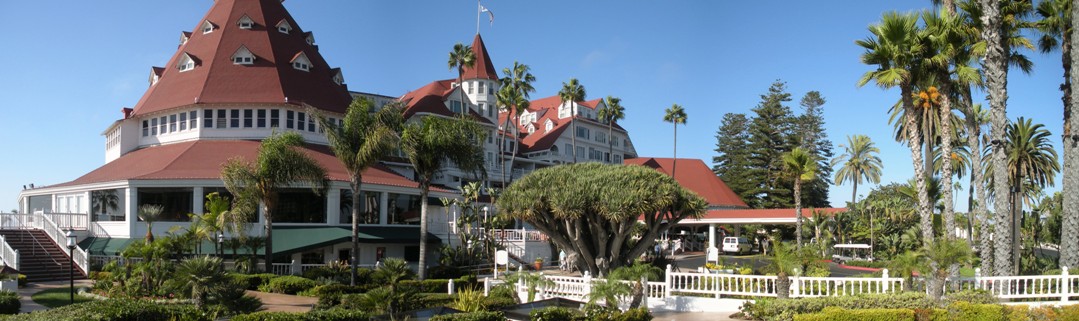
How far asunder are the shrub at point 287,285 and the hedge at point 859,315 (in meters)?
17.2

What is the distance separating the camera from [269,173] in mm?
29672

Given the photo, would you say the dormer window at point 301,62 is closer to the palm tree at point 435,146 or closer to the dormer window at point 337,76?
the dormer window at point 337,76

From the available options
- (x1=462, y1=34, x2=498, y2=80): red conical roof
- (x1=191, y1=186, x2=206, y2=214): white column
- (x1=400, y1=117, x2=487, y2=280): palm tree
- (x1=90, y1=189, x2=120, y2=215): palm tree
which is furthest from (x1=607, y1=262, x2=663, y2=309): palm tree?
(x1=462, y1=34, x2=498, y2=80): red conical roof

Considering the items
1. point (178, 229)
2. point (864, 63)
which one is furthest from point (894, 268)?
point (178, 229)

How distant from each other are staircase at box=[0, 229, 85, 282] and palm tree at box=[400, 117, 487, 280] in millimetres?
14960

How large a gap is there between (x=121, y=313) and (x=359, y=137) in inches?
634

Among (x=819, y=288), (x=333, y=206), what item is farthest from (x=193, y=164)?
(x=819, y=288)

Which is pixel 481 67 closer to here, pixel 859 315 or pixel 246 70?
pixel 246 70

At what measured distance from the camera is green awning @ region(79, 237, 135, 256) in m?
34.0

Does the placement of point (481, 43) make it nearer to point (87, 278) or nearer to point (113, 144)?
point (113, 144)

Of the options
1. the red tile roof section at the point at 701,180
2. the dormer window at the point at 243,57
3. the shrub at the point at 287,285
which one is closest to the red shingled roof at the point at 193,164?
the dormer window at the point at 243,57

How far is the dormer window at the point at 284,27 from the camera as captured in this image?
160 feet

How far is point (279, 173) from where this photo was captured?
97.8 feet

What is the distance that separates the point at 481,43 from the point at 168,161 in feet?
131
